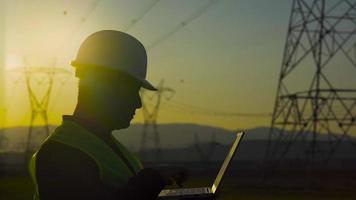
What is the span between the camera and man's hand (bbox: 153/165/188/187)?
279 cm

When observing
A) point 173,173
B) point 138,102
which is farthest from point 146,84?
point 173,173

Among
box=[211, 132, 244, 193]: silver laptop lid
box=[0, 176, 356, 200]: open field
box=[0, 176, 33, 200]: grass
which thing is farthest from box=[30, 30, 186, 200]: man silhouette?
box=[0, 176, 33, 200]: grass

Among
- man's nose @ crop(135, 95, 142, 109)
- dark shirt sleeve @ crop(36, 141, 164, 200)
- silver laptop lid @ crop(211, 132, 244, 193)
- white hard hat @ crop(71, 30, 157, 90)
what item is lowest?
silver laptop lid @ crop(211, 132, 244, 193)

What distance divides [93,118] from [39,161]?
465mm

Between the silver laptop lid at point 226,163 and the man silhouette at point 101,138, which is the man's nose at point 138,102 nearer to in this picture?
the man silhouette at point 101,138

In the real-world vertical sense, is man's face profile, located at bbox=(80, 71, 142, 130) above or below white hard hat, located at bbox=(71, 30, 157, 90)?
below

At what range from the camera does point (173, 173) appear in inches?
114

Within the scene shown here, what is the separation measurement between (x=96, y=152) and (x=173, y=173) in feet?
1.08

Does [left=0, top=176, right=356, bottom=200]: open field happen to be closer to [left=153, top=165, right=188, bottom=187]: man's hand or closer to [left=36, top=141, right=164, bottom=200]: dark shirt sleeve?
[left=153, top=165, right=188, bottom=187]: man's hand

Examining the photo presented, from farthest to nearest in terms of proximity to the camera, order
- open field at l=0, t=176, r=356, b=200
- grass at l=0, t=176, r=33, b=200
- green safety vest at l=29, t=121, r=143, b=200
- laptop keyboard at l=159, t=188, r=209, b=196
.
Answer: open field at l=0, t=176, r=356, b=200
grass at l=0, t=176, r=33, b=200
laptop keyboard at l=159, t=188, r=209, b=196
green safety vest at l=29, t=121, r=143, b=200

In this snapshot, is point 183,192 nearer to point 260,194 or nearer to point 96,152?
point 96,152

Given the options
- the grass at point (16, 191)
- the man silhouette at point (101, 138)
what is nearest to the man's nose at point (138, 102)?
the man silhouette at point (101, 138)

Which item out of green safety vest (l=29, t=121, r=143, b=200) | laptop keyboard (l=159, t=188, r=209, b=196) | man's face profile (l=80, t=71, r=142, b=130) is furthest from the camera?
laptop keyboard (l=159, t=188, r=209, b=196)

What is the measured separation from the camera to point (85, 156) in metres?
2.63
